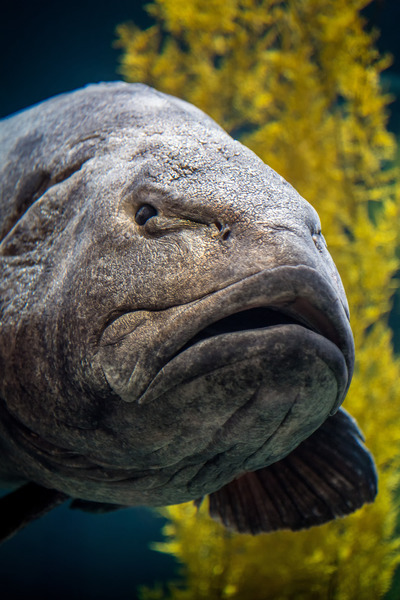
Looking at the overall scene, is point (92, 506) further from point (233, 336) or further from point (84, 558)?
point (84, 558)

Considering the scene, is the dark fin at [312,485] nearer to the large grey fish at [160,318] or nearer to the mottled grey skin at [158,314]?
the large grey fish at [160,318]

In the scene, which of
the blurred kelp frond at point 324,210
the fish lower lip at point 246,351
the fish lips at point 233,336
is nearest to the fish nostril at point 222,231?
the fish lips at point 233,336

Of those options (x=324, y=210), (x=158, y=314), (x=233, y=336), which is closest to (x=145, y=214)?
(x=158, y=314)

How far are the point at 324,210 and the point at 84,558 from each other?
13934 mm

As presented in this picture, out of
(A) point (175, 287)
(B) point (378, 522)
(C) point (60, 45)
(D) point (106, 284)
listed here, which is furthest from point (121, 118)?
(C) point (60, 45)

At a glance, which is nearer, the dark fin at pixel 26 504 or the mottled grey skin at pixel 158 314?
the mottled grey skin at pixel 158 314

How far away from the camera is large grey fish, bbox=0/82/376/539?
49.0 inches

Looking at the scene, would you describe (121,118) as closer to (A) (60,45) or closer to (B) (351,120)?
(B) (351,120)

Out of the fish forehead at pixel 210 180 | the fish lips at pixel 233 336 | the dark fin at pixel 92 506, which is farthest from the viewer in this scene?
the dark fin at pixel 92 506

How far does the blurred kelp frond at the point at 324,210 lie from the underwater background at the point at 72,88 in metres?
0.06

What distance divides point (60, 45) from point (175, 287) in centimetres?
869

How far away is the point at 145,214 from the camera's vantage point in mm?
1473

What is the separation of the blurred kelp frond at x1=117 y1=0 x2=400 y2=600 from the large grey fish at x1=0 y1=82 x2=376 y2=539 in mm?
3163

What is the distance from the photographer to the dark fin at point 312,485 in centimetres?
206
